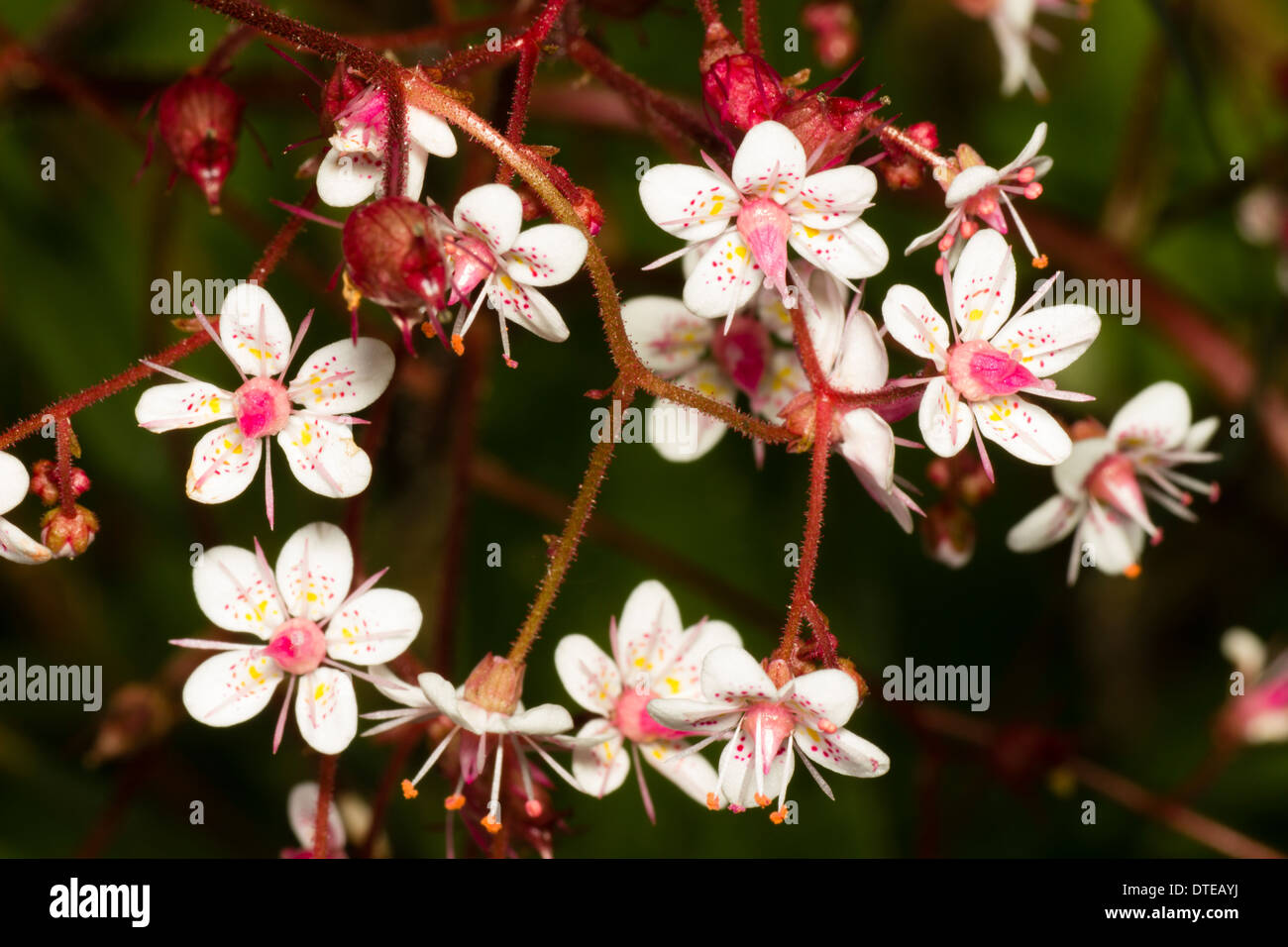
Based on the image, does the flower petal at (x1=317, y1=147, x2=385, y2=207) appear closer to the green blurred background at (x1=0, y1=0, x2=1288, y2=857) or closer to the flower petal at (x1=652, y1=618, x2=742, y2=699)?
the flower petal at (x1=652, y1=618, x2=742, y2=699)

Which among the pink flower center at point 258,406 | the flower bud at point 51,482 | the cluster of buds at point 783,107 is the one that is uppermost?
the cluster of buds at point 783,107

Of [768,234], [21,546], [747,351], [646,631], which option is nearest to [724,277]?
[768,234]

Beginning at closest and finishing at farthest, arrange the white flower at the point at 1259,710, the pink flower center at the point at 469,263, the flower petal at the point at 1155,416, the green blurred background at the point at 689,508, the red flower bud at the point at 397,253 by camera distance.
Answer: the red flower bud at the point at 397,253 < the pink flower center at the point at 469,263 < the flower petal at the point at 1155,416 < the white flower at the point at 1259,710 < the green blurred background at the point at 689,508

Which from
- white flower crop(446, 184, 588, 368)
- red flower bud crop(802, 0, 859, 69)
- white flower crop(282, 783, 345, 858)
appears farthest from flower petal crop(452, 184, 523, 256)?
red flower bud crop(802, 0, 859, 69)

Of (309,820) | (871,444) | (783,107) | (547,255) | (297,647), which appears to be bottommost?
(309,820)

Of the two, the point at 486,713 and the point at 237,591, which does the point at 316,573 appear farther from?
the point at 486,713

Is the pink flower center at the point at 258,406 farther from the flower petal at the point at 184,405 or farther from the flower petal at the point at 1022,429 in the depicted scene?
the flower petal at the point at 1022,429

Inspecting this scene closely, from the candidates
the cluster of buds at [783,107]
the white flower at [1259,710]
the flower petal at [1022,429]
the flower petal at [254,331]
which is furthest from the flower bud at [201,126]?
the white flower at [1259,710]

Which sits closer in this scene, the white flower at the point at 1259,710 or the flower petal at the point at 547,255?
the flower petal at the point at 547,255
